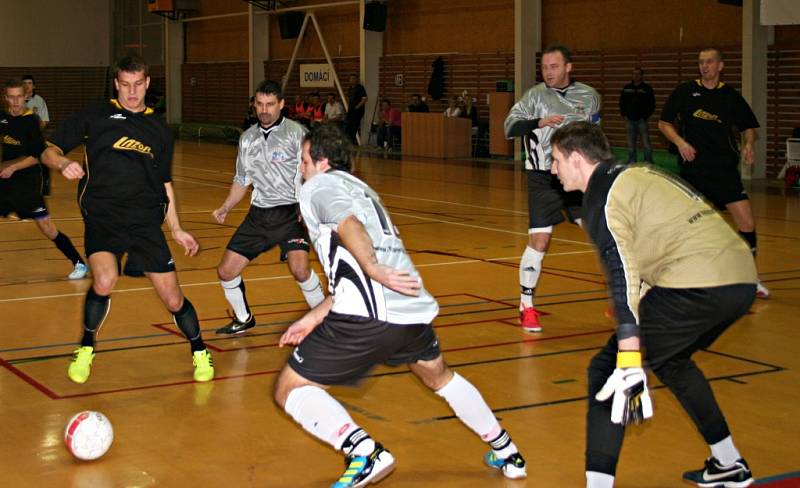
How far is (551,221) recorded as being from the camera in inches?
312

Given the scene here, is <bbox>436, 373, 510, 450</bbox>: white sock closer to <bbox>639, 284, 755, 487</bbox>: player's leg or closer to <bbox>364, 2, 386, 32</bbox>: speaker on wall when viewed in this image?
<bbox>639, 284, 755, 487</bbox>: player's leg

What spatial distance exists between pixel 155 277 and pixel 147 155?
701 mm

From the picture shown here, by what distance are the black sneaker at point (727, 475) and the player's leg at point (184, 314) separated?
309 centimetres

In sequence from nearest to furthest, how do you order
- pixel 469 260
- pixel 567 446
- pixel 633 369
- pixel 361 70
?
1. pixel 633 369
2. pixel 567 446
3. pixel 469 260
4. pixel 361 70

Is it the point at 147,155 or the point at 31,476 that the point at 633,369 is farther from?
the point at 147,155

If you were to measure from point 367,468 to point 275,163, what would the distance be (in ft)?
Answer: 12.2

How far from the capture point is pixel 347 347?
4277mm

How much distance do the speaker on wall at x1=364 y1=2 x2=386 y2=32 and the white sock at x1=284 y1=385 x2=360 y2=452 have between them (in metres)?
24.5

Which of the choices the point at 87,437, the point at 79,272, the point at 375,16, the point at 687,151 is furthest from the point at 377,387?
the point at 375,16

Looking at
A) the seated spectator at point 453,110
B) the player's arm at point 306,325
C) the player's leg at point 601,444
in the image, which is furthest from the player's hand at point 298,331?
the seated spectator at point 453,110

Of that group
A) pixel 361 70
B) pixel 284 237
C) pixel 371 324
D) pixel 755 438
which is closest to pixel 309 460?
pixel 371 324

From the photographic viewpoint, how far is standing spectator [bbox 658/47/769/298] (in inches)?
356

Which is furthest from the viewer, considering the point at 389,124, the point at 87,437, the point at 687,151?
the point at 389,124

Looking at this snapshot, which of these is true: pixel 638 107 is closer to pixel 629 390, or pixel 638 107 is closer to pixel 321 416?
pixel 321 416
